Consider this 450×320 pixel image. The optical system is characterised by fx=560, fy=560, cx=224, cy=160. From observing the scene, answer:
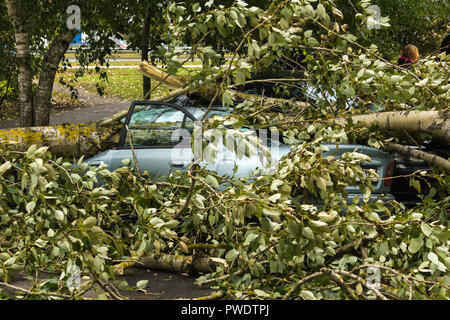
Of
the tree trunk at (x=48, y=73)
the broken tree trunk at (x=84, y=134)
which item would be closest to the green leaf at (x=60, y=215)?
the broken tree trunk at (x=84, y=134)

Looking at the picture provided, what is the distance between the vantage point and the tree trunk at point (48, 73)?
9.25 metres

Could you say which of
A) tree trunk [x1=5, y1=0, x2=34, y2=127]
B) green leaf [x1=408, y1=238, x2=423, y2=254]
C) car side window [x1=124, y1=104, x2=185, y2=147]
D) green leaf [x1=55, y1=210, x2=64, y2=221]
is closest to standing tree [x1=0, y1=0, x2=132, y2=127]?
tree trunk [x1=5, y1=0, x2=34, y2=127]

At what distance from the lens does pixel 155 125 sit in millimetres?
6863

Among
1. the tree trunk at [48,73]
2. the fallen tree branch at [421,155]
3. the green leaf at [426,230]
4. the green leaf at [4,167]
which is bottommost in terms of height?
the green leaf at [426,230]

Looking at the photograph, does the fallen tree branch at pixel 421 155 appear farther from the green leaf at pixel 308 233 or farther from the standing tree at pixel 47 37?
the standing tree at pixel 47 37


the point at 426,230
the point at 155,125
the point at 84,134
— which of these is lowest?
the point at 426,230

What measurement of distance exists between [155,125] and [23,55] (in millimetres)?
3417

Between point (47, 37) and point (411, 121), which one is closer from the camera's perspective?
point (411, 121)

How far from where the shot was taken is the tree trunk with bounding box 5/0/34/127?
8.82m

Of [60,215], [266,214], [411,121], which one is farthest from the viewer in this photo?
[411,121]

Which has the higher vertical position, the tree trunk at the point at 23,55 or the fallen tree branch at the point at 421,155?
the tree trunk at the point at 23,55

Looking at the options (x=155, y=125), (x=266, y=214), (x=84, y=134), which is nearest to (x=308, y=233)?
(x=266, y=214)

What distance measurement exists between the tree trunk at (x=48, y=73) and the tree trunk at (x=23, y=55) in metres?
0.23

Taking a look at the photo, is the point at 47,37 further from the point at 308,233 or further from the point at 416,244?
the point at 416,244
